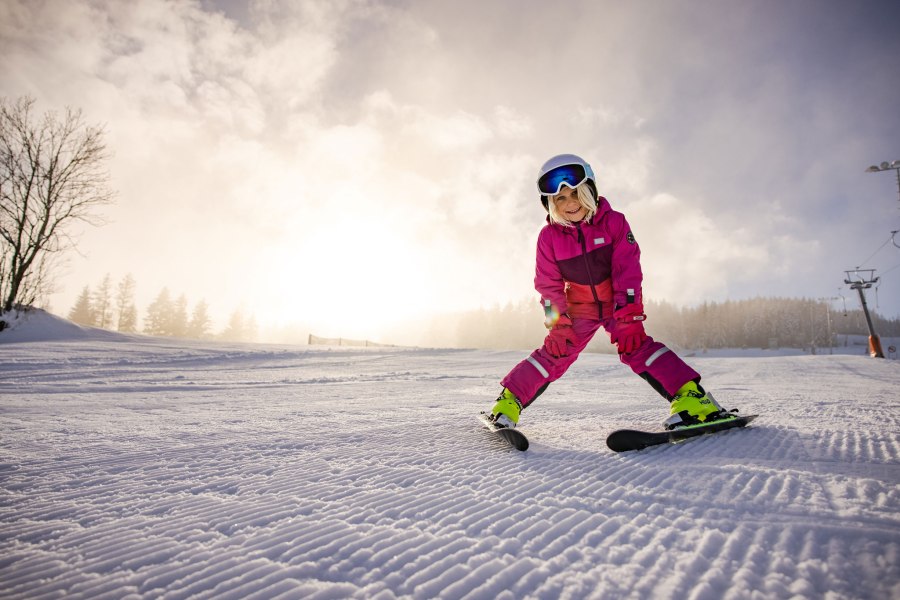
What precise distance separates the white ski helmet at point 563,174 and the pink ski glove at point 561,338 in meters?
0.86

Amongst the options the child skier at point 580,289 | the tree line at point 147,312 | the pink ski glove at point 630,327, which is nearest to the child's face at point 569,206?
the child skier at point 580,289

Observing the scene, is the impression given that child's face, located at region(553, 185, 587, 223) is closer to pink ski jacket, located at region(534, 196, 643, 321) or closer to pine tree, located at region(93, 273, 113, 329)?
pink ski jacket, located at region(534, 196, 643, 321)

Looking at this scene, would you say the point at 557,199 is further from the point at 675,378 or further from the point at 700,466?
the point at 700,466

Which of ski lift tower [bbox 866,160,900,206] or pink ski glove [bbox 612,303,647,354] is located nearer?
pink ski glove [bbox 612,303,647,354]

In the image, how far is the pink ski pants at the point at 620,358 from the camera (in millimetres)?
2119

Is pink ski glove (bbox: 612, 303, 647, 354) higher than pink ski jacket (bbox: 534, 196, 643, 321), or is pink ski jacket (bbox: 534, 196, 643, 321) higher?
pink ski jacket (bbox: 534, 196, 643, 321)

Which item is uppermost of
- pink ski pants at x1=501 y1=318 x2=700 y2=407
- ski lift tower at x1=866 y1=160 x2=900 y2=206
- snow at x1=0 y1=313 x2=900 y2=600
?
ski lift tower at x1=866 y1=160 x2=900 y2=206

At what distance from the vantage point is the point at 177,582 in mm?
811

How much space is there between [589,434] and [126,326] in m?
63.6

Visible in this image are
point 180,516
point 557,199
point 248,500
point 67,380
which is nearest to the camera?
point 180,516

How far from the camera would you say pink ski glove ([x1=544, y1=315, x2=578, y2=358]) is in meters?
2.33

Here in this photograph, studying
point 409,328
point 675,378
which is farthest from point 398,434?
point 409,328

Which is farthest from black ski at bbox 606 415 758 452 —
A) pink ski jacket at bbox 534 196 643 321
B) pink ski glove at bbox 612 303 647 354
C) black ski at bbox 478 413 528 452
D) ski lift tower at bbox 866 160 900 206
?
ski lift tower at bbox 866 160 900 206

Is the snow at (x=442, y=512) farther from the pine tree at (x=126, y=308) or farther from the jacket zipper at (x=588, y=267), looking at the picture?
the pine tree at (x=126, y=308)
